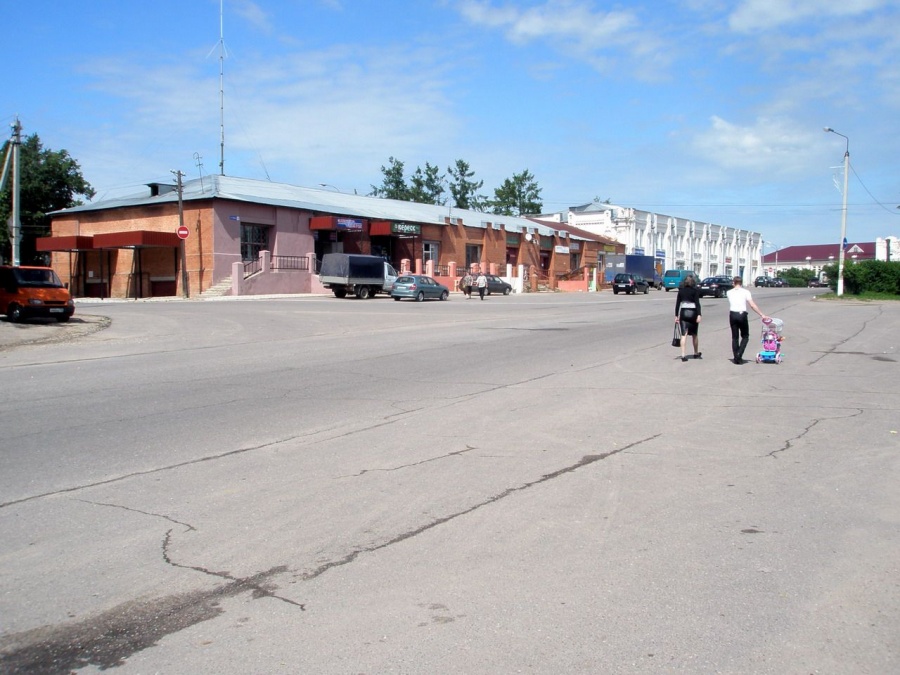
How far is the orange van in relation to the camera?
75.1 ft

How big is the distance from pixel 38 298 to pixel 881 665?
2447 centimetres

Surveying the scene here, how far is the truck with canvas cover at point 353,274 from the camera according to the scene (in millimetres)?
42562

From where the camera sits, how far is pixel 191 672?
3.54 metres

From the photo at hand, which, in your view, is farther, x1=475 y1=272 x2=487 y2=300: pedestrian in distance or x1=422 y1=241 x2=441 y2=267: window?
x1=422 y1=241 x2=441 y2=267: window

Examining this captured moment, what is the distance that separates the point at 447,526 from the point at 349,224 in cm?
4572

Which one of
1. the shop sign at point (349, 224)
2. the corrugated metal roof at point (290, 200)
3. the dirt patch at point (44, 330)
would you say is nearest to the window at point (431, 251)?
the corrugated metal roof at point (290, 200)

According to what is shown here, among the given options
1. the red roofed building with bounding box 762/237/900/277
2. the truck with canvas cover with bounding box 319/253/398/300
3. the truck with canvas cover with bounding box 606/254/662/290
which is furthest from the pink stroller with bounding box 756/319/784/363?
the red roofed building with bounding box 762/237/900/277

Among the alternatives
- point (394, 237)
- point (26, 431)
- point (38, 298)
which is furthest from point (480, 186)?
point (26, 431)

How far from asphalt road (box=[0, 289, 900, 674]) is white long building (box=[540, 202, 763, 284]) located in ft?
245

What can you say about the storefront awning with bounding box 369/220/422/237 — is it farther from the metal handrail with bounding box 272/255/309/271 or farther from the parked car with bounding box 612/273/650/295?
the parked car with bounding box 612/273/650/295

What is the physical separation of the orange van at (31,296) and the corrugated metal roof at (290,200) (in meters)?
20.7

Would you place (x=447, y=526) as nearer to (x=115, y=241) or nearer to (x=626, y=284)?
(x=115, y=241)

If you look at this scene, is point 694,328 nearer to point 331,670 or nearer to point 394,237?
point 331,670

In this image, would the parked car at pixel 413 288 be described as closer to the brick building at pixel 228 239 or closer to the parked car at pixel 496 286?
the brick building at pixel 228 239
